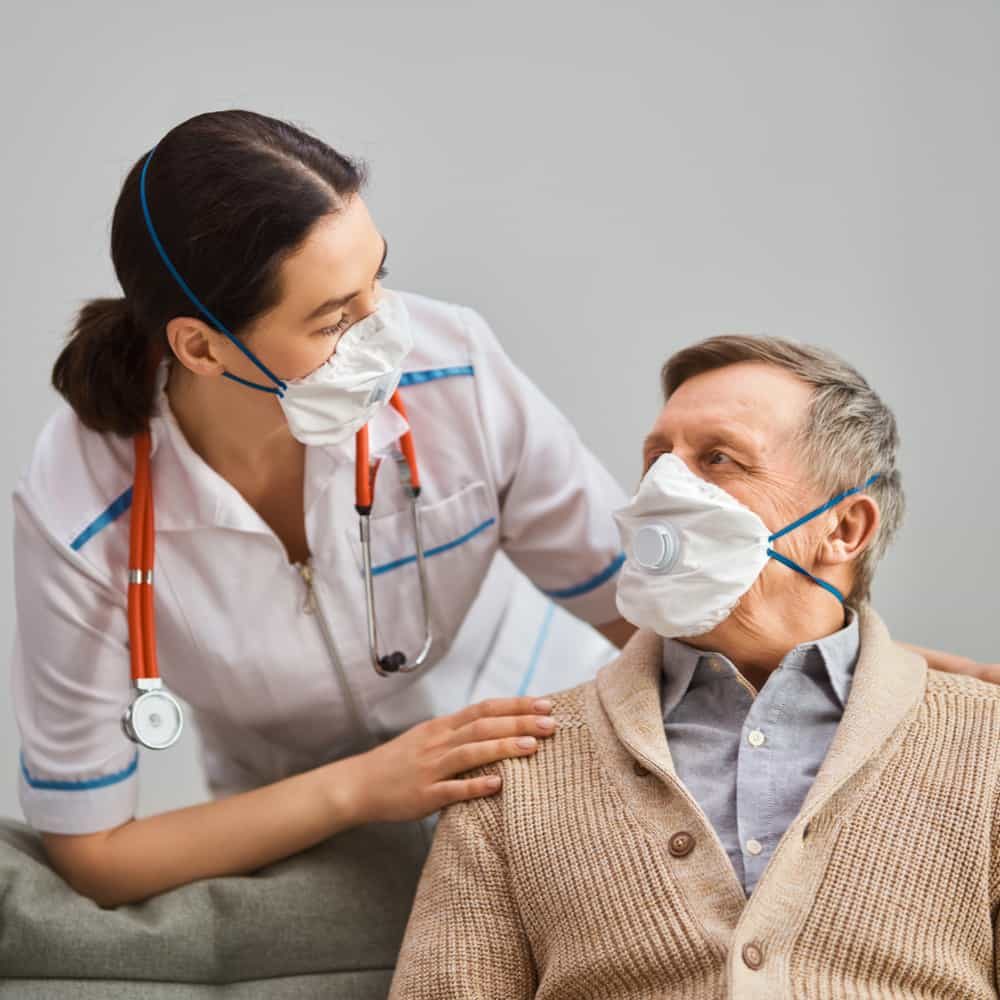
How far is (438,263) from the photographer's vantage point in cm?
294

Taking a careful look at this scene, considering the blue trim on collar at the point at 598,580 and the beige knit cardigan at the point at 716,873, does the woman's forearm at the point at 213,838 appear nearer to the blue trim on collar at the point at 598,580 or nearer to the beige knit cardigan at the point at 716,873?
the beige knit cardigan at the point at 716,873

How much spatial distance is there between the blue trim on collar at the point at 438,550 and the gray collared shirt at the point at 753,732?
1.43 feet

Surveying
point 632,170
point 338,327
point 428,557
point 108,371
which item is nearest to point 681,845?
point 428,557

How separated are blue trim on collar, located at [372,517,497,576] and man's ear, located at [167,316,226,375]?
416 millimetres

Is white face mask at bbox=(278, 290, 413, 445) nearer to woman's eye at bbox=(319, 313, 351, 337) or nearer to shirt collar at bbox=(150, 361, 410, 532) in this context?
woman's eye at bbox=(319, 313, 351, 337)

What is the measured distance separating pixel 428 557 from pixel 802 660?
24.8 inches

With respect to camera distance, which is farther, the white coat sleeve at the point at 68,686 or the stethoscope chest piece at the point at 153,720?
the white coat sleeve at the point at 68,686

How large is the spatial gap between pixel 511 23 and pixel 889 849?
1.91m

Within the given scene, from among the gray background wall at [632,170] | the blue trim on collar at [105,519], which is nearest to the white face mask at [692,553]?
the blue trim on collar at [105,519]

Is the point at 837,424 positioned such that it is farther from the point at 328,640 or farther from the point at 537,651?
the point at 537,651

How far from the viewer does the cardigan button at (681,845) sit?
Result: 1617 millimetres

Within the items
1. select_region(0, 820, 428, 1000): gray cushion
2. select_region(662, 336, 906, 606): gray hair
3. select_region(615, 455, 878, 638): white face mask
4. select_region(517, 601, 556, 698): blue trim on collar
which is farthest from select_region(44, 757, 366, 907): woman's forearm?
select_region(662, 336, 906, 606): gray hair

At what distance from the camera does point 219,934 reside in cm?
195

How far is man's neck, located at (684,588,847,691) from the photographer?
1.74 m
